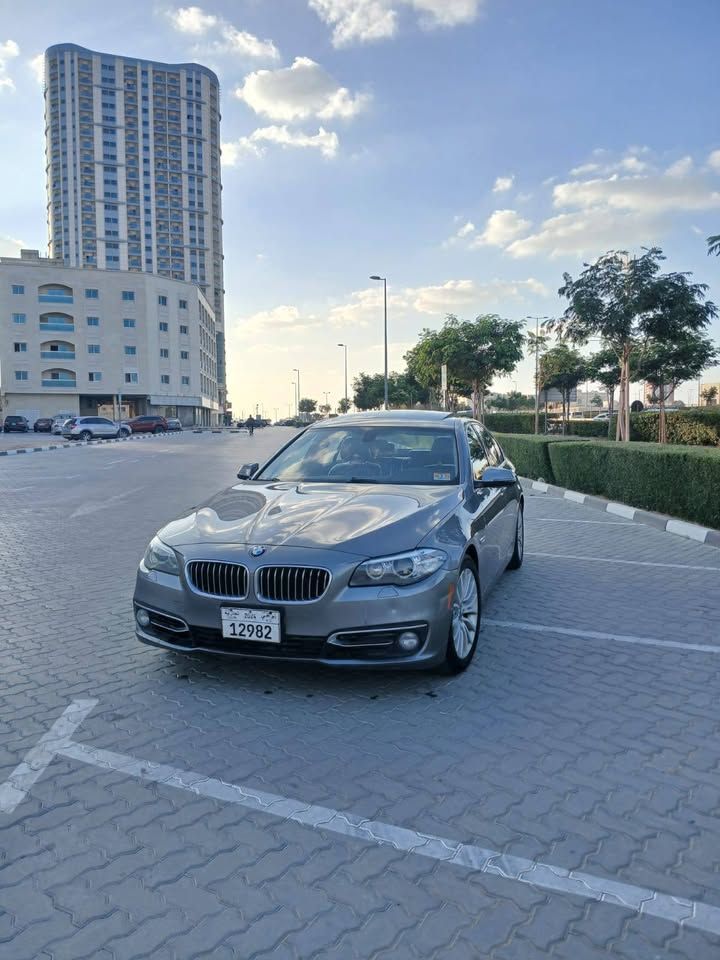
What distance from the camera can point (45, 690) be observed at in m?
3.94

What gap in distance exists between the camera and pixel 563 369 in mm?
47531

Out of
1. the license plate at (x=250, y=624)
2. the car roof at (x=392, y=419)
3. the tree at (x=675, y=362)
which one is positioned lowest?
the license plate at (x=250, y=624)

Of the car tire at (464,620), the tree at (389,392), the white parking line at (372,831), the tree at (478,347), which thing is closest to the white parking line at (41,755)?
the white parking line at (372,831)

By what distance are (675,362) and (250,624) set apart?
3250 centimetres

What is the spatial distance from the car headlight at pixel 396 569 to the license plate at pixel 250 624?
1.50 feet

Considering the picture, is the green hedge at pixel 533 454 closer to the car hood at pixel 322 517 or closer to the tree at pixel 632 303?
the tree at pixel 632 303

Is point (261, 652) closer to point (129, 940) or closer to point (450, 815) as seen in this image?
point (450, 815)

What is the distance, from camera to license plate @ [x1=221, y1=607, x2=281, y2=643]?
3.69 m

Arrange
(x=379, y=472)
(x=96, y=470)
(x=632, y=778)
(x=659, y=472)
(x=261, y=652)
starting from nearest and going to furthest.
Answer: (x=632, y=778), (x=261, y=652), (x=379, y=472), (x=659, y=472), (x=96, y=470)

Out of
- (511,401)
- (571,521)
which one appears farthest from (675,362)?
(511,401)

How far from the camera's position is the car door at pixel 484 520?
475 centimetres

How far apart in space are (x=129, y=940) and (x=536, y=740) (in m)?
1.98

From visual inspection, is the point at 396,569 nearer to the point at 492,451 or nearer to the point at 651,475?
the point at 492,451

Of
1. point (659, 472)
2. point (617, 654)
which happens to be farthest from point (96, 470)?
point (617, 654)
